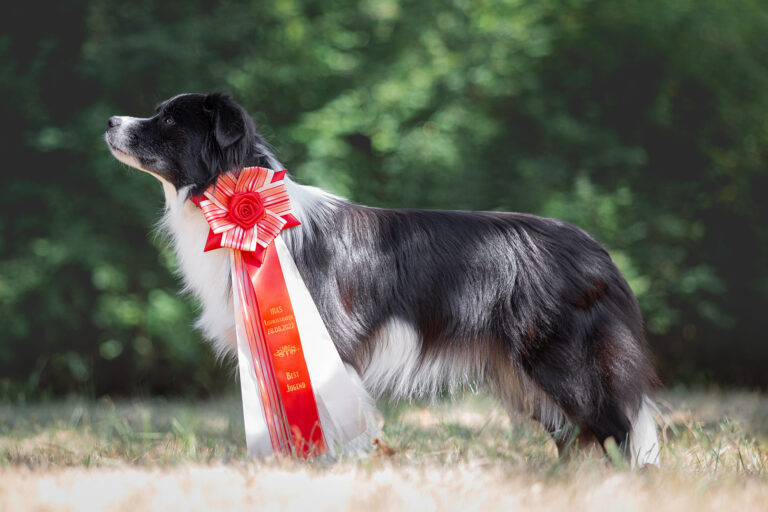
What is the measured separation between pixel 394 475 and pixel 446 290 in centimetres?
107

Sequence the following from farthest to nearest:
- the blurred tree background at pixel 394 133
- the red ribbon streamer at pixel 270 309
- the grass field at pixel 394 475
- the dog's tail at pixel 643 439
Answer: the blurred tree background at pixel 394 133 → the red ribbon streamer at pixel 270 309 → the dog's tail at pixel 643 439 → the grass field at pixel 394 475

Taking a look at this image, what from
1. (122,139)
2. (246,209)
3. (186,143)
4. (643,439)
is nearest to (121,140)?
(122,139)

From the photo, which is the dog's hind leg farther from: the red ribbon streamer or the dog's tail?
the red ribbon streamer

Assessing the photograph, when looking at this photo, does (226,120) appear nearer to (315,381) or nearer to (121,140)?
(121,140)

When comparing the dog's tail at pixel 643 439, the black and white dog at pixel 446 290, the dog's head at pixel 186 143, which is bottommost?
the dog's tail at pixel 643 439

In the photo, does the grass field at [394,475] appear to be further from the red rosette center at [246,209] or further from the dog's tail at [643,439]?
the red rosette center at [246,209]

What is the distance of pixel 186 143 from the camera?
389 centimetres

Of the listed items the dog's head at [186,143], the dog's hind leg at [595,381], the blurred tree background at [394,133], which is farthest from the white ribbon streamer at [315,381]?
the blurred tree background at [394,133]

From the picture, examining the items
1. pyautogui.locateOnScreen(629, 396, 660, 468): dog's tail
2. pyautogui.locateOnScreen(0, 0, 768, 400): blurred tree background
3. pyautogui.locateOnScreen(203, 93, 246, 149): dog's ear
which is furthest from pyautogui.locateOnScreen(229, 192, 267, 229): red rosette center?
pyautogui.locateOnScreen(0, 0, 768, 400): blurred tree background

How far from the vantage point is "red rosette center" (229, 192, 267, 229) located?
3.80 metres

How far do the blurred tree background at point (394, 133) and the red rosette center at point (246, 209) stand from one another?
11.2ft

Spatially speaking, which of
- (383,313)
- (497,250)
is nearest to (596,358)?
(497,250)

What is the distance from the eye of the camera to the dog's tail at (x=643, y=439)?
374cm

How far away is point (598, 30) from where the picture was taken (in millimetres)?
8109
